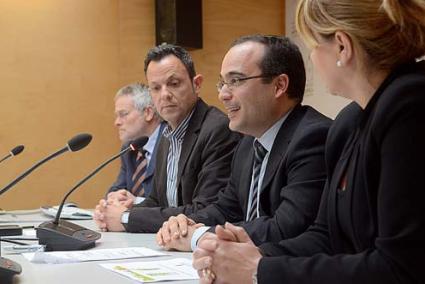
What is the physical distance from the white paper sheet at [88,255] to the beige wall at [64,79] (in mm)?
3075

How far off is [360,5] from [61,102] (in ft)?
13.2

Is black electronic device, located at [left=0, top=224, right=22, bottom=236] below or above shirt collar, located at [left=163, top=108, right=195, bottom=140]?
below

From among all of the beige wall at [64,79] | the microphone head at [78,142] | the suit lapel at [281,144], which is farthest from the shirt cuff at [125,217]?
the beige wall at [64,79]

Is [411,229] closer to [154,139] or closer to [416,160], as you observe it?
[416,160]

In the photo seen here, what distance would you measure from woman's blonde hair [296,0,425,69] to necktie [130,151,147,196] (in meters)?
2.57

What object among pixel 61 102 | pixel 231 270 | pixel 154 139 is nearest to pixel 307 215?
pixel 231 270

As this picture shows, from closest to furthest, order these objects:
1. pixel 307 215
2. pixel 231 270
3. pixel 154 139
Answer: pixel 231 270 < pixel 307 215 < pixel 154 139

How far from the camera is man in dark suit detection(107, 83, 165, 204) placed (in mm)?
3838

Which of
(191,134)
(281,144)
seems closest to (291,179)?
(281,144)

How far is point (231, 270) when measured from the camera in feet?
4.81

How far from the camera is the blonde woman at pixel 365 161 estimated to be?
3.98 ft

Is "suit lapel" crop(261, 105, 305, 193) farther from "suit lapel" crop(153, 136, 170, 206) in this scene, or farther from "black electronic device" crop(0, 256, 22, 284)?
"suit lapel" crop(153, 136, 170, 206)

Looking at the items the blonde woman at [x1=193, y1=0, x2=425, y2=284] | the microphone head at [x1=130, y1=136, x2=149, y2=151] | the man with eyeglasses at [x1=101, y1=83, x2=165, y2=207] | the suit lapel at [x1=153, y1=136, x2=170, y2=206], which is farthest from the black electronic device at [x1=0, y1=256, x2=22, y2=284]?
the man with eyeglasses at [x1=101, y1=83, x2=165, y2=207]

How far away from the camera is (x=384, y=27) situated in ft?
4.43
